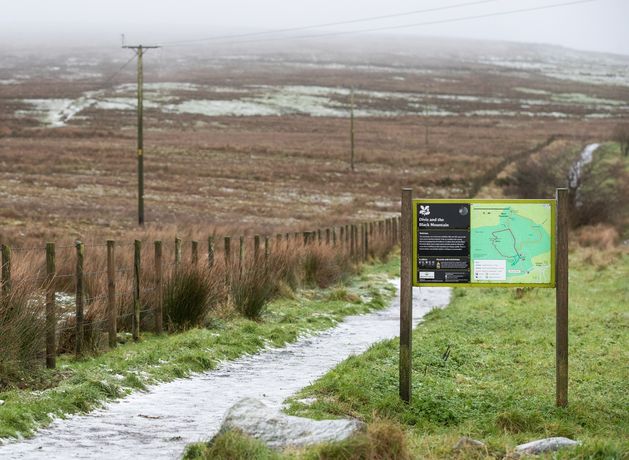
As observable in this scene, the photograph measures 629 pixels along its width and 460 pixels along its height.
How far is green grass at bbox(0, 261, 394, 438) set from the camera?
9258mm

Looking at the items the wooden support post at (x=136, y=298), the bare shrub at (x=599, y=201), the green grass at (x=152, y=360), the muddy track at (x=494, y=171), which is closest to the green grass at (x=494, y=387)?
the green grass at (x=152, y=360)

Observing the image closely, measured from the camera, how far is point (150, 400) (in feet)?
33.9

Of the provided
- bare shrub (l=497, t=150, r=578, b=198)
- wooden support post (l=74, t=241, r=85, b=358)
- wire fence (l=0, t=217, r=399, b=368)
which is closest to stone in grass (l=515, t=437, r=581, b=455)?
wire fence (l=0, t=217, r=399, b=368)

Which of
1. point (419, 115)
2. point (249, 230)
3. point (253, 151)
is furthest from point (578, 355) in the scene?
point (419, 115)

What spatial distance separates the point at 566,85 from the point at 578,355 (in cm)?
16260

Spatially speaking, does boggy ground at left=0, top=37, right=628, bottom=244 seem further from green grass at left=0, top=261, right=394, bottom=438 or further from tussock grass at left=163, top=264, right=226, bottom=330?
tussock grass at left=163, top=264, right=226, bottom=330

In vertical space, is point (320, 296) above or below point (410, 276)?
below

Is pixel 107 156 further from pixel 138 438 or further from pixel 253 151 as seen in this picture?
pixel 138 438

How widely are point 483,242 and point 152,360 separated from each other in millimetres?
4495

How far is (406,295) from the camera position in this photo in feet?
31.3

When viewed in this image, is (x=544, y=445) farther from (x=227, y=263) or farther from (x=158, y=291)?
(x=227, y=263)

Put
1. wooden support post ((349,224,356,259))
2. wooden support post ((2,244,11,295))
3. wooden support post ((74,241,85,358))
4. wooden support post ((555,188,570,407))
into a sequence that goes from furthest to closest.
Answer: wooden support post ((349,224,356,259)) < wooden support post ((74,241,85,358)) < wooden support post ((2,244,11,295)) < wooden support post ((555,188,570,407))

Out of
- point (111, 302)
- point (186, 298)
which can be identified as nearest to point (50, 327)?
point (111, 302)

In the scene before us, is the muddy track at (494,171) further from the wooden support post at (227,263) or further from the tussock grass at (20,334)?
the tussock grass at (20,334)
